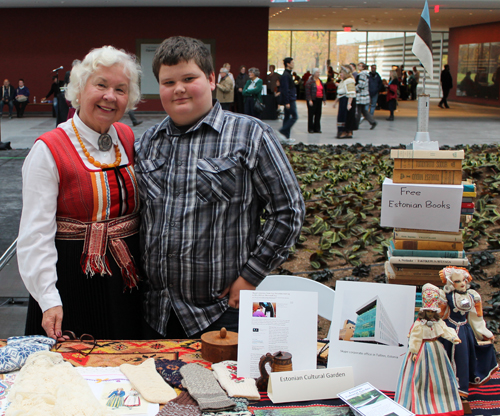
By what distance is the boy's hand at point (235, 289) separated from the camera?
210 centimetres

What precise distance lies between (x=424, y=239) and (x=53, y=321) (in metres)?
1.77

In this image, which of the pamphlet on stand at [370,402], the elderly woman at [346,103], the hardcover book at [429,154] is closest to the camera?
the pamphlet on stand at [370,402]

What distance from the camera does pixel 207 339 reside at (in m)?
1.86

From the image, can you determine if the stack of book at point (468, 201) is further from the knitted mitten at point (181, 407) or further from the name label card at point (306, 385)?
the knitted mitten at point (181, 407)

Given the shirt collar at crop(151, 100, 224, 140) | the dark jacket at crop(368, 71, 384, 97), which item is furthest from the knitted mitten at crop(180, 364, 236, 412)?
the dark jacket at crop(368, 71, 384, 97)

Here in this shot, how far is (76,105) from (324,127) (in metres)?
13.2

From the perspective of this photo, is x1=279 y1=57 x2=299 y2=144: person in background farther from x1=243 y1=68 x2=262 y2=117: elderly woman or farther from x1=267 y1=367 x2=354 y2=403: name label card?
x1=267 y1=367 x2=354 y2=403: name label card

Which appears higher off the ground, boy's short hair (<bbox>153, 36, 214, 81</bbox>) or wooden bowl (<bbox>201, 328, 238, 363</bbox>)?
boy's short hair (<bbox>153, 36, 214, 81</bbox>)

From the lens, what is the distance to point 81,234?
2.12 metres

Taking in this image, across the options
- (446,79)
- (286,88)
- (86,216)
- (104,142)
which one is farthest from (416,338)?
(446,79)

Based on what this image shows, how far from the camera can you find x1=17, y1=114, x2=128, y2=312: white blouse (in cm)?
200

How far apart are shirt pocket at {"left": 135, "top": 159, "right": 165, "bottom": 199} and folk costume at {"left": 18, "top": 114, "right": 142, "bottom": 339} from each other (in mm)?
102

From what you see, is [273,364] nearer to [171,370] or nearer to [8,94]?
[171,370]

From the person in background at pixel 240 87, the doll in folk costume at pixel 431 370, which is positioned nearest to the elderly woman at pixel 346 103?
the person in background at pixel 240 87
